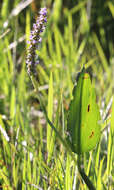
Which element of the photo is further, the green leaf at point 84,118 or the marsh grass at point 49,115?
the marsh grass at point 49,115

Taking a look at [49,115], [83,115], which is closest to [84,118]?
[83,115]

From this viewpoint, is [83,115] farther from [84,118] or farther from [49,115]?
[49,115]

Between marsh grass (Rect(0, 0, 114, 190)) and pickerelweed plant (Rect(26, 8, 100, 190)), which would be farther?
marsh grass (Rect(0, 0, 114, 190))

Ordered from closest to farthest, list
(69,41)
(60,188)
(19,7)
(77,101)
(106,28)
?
1. (77,101)
2. (60,188)
3. (19,7)
4. (69,41)
5. (106,28)

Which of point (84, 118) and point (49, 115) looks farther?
point (49, 115)

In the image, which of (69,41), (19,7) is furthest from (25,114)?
(69,41)

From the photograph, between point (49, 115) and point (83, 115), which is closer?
point (83, 115)

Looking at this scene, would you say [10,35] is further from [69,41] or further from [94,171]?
[94,171]

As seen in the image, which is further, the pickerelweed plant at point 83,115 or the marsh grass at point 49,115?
the marsh grass at point 49,115

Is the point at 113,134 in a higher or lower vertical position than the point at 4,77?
lower

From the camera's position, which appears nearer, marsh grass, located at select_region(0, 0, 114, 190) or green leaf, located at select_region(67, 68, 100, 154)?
green leaf, located at select_region(67, 68, 100, 154)

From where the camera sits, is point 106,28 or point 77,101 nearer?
point 77,101
